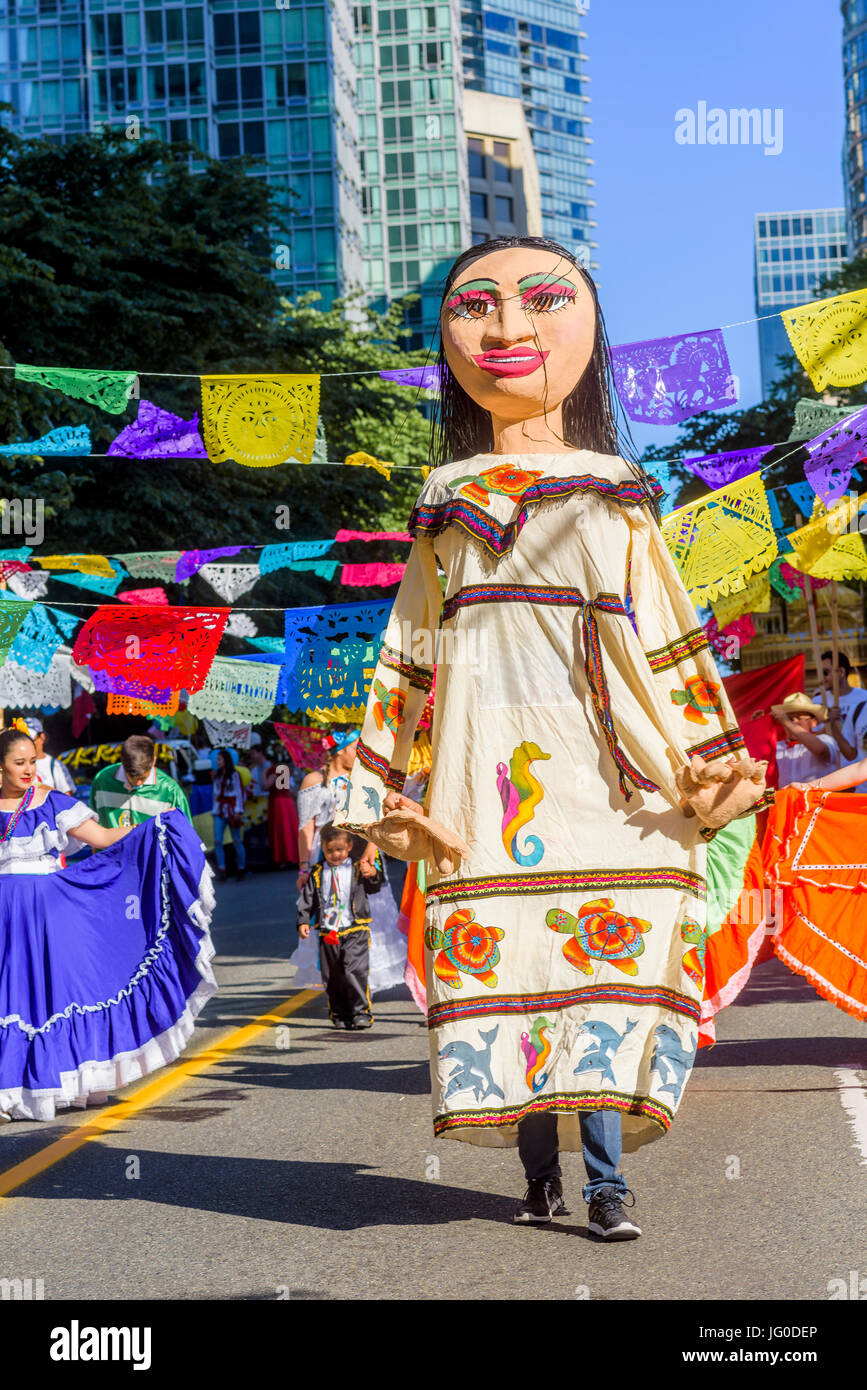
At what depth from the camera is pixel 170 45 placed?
190 feet

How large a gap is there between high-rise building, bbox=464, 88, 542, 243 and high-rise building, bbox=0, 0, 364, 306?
42.7 metres

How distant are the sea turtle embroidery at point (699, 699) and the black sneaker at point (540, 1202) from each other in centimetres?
138

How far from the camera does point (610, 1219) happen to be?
4.85 metres

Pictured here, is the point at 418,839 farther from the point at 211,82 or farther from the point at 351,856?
the point at 211,82

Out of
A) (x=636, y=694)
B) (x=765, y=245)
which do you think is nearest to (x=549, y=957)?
(x=636, y=694)

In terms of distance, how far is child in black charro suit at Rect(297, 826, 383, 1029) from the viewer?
9.63 metres

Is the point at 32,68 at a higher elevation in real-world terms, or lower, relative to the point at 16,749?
higher

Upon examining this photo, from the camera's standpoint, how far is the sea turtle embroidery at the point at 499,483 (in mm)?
5184

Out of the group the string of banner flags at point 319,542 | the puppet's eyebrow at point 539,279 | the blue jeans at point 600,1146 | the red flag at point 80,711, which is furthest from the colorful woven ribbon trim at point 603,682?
the red flag at point 80,711

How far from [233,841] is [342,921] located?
12290 mm

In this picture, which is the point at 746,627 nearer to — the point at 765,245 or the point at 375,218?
the point at 375,218

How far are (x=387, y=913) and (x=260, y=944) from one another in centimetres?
319

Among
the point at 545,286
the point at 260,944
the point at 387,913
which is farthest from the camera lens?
the point at 260,944
